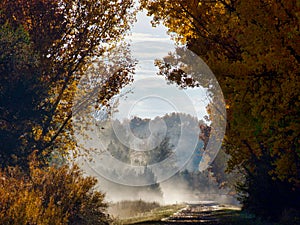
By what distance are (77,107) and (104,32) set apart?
12.6ft

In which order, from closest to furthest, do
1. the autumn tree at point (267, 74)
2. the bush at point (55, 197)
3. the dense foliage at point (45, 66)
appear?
the autumn tree at point (267, 74) < the bush at point (55, 197) < the dense foliage at point (45, 66)

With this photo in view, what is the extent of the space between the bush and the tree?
5.47 meters

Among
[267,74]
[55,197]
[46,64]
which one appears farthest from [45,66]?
[267,74]

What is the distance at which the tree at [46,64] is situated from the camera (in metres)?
22.7

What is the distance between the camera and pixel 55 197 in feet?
52.3

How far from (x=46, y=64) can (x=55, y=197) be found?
8.84m

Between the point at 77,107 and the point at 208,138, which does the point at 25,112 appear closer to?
the point at 77,107

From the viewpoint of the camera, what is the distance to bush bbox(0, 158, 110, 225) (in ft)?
42.4

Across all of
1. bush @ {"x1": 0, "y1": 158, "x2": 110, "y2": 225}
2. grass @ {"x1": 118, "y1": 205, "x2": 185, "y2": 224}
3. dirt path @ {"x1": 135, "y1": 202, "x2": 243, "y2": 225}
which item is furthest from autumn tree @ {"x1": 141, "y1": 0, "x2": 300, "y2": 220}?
grass @ {"x1": 118, "y1": 205, "x2": 185, "y2": 224}

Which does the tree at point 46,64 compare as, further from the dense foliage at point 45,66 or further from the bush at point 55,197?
the bush at point 55,197

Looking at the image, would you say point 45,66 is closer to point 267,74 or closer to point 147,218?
point 147,218

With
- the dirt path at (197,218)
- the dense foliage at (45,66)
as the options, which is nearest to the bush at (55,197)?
the dense foliage at (45,66)

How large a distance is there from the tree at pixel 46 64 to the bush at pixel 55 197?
5.47m

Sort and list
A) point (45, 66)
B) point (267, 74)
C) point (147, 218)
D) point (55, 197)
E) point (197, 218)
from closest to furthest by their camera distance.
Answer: point (267, 74)
point (55, 197)
point (45, 66)
point (197, 218)
point (147, 218)
